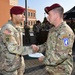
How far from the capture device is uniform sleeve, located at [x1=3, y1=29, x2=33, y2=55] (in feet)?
10.3

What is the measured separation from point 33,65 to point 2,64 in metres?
4.82

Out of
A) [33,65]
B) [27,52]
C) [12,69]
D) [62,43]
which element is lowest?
[33,65]

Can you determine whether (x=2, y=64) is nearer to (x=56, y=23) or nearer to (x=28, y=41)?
(x=56, y=23)

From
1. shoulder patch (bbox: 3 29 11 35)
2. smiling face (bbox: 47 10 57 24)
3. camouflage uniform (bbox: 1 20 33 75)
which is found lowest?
camouflage uniform (bbox: 1 20 33 75)

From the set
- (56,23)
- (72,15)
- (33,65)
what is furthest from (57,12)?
(72,15)

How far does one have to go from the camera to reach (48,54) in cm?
289

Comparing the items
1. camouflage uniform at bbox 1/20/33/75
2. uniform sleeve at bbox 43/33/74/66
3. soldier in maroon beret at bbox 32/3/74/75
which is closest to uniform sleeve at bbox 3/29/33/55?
camouflage uniform at bbox 1/20/33/75

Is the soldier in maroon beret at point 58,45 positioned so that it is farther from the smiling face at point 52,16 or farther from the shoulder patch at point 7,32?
the shoulder patch at point 7,32

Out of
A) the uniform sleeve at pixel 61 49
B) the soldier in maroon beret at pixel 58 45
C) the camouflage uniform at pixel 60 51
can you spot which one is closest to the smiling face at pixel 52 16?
the soldier in maroon beret at pixel 58 45

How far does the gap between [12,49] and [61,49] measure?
0.70 m

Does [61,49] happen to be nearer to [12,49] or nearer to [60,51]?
[60,51]

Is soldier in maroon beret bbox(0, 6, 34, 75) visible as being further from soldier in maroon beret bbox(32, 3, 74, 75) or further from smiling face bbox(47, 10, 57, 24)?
smiling face bbox(47, 10, 57, 24)

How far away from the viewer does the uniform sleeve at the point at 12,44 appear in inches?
124

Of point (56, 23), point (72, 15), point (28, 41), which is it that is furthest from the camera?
point (28, 41)
